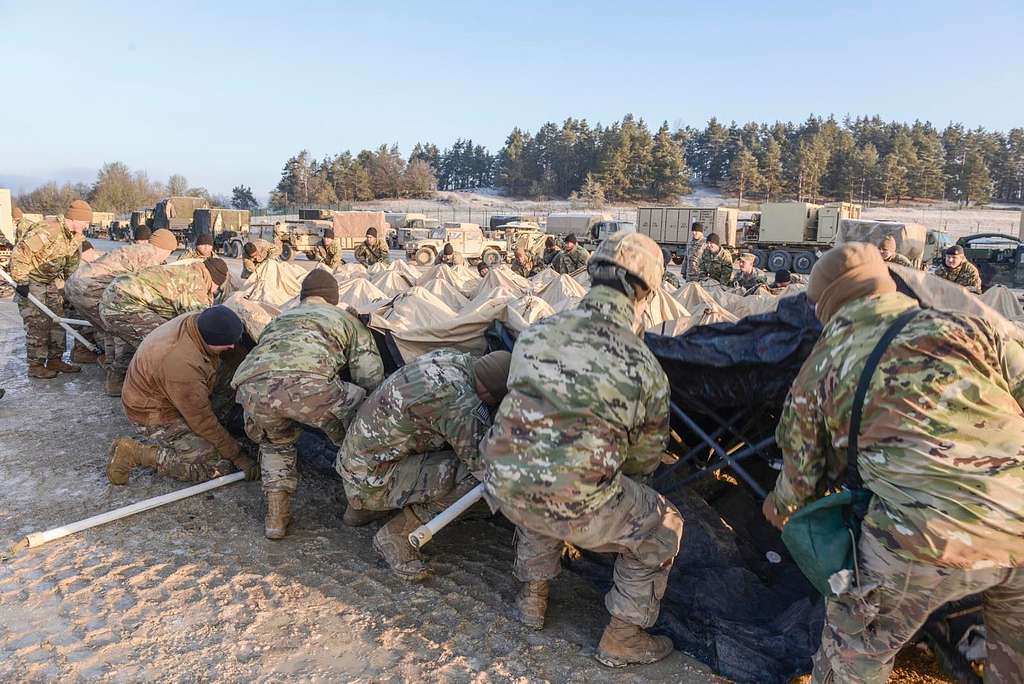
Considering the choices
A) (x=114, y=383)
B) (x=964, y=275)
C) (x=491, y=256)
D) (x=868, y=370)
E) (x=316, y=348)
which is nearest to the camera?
(x=868, y=370)

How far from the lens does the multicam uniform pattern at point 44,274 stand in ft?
24.0

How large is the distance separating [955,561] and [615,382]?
1188mm

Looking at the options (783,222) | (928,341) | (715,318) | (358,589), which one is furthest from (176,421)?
(783,222)

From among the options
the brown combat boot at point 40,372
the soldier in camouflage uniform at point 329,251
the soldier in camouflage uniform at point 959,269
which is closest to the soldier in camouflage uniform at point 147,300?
the brown combat boot at point 40,372

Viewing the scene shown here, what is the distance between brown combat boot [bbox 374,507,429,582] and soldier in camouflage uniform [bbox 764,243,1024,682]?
1.91 meters

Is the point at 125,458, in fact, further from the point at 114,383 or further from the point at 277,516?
the point at 114,383

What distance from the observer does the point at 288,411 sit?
12.6ft

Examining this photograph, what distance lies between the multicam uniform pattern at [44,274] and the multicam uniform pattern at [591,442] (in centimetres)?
649

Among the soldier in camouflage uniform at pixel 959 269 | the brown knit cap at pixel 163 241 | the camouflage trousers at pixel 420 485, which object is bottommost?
the camouflage trousers at pixel 420 485

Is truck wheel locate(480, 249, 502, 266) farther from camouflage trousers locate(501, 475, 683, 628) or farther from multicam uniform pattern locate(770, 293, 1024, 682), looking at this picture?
multicam uniform pattern locate(770, 293, 1024, 682)

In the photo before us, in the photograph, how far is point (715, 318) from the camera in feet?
14.5

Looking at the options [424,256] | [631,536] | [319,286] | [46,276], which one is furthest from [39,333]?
[424,256]

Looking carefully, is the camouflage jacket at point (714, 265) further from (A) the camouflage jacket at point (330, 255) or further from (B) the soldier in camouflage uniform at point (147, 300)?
(B) the soldier in camouflage uniform at point (147, 300)

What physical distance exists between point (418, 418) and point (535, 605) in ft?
3.28
